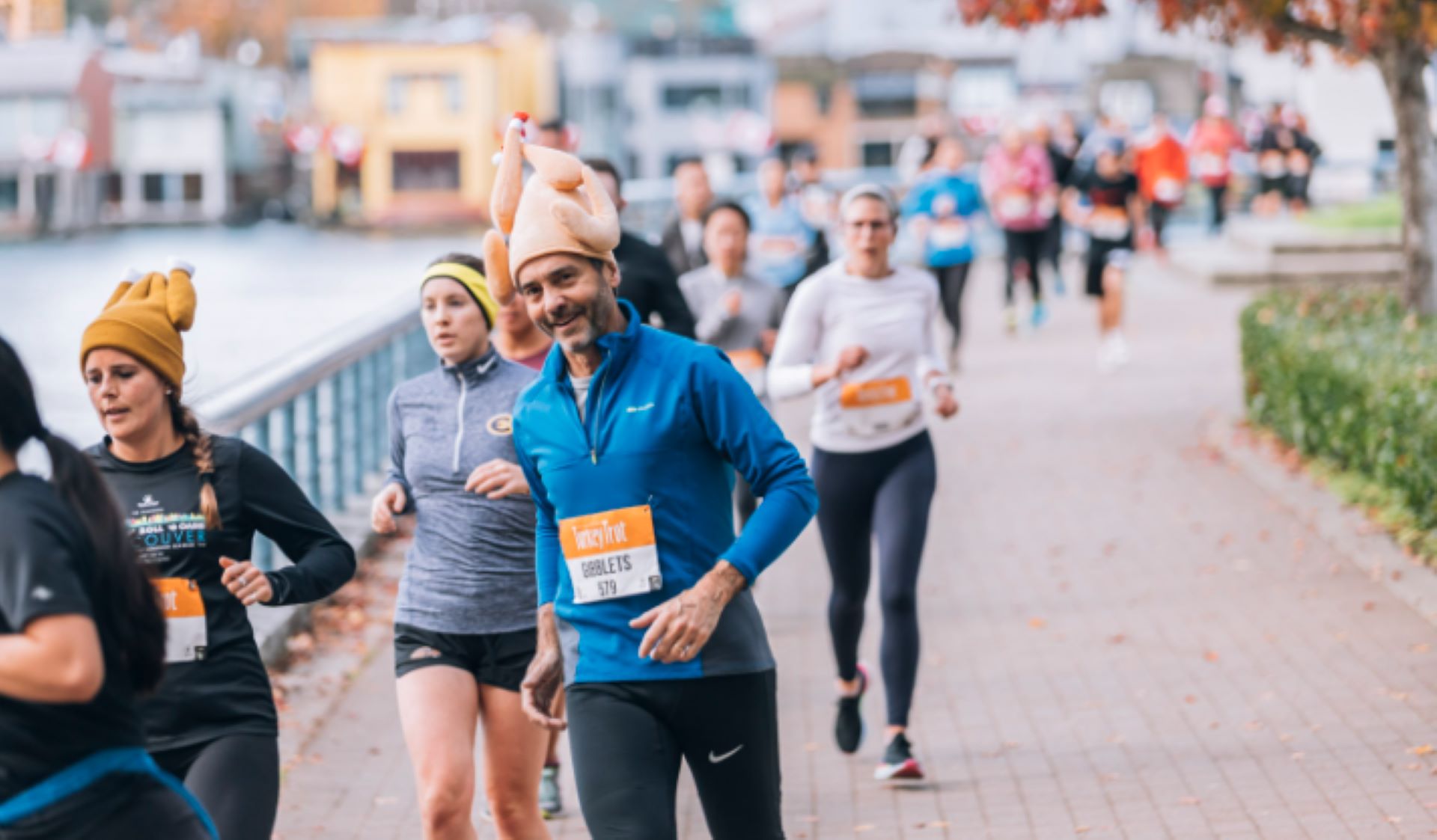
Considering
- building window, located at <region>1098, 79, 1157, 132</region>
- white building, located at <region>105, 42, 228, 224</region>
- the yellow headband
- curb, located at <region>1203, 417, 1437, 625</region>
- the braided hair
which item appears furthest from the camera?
white building, located at <region>105, 42, 228, 224</region>

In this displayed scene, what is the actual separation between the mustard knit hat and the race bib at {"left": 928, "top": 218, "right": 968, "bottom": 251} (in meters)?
12.5

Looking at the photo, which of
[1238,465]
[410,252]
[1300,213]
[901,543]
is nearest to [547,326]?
[901,543]

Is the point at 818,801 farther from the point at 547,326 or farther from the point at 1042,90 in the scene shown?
the point at 1042,90

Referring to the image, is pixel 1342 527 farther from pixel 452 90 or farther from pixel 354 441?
pixel 452 90

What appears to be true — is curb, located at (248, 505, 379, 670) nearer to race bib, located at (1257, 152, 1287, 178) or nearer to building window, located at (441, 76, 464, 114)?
race bib, located at (1257, 152, 1287, 178)

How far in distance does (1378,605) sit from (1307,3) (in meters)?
6.38

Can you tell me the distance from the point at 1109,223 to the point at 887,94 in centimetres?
6390

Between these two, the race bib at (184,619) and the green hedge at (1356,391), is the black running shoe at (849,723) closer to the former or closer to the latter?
the race bib at (184,619)

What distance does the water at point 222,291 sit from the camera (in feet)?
79.7

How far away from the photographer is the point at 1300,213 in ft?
114

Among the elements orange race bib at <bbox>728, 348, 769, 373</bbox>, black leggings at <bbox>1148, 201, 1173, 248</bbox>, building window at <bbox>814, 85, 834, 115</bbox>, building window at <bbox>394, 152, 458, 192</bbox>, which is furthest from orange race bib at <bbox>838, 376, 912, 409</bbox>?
building window at <bbox>394, 152, 458, 192</bbox>

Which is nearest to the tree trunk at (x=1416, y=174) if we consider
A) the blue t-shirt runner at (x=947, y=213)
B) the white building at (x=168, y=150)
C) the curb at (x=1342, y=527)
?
the curb at (x=1342, y=527)

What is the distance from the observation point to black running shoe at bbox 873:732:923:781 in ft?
22.6

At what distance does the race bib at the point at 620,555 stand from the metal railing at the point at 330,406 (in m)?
4.05
